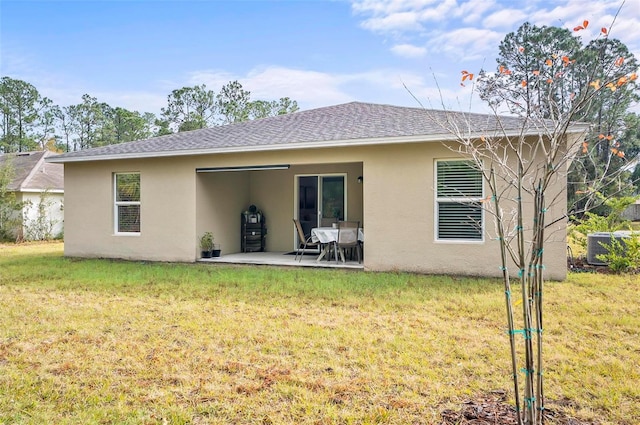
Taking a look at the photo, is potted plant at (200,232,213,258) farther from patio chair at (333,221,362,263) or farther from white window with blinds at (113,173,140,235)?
patio chair at (333,221,362,263)

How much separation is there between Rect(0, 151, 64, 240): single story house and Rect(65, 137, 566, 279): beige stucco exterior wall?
23.1 ft

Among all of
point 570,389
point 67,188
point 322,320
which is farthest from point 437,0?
point 67,188

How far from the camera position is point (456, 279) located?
8.16 meters

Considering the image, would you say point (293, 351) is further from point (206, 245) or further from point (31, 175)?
point (31, 175)

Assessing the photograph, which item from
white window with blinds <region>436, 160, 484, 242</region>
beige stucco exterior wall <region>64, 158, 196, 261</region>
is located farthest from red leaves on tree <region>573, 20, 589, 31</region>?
beige stucco exterior wall <region>64, 158, 196, 261</region>

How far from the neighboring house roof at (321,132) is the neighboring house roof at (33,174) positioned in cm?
793

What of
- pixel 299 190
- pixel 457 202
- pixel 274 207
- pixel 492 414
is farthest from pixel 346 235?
pixel 492 414

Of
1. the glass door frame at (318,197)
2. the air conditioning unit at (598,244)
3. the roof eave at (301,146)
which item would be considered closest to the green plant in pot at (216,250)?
the glass door frame at (318,197)

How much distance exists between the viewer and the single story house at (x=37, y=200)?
1728 centimetres

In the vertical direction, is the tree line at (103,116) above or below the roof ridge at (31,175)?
above

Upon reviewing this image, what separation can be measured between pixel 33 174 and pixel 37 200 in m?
1.77

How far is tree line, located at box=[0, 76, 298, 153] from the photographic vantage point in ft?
111

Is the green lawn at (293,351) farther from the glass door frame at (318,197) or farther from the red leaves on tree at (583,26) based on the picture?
the glass door frame at (318,197)

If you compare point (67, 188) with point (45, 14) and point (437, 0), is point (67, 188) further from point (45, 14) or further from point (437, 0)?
point (437, 0)
